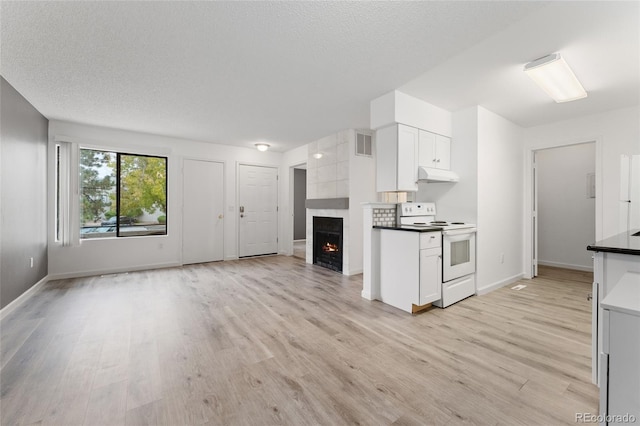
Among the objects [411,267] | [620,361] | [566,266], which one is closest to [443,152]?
[411,267]

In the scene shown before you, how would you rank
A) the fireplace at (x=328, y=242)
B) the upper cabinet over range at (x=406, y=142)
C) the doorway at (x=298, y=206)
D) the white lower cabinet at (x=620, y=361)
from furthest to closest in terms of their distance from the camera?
the doorway at (x=298, y=206)
the fireplace at (x=328, y=242)
the upper cabinet over range at (x=406, y=142)
the white lower cabinet at (x=620, y=361)

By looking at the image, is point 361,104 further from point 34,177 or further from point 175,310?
point 34,177

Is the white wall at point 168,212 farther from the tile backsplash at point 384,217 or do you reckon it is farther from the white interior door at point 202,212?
the tile backsplash at point 384,217

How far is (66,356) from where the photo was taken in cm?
210

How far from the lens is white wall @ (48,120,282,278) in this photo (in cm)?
439

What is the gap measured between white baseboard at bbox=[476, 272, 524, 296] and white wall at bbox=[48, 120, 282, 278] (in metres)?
4.85

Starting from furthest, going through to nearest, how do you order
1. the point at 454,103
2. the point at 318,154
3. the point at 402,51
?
1. the point at 318,154
2. the point at 454,103
3. the point at 402,51

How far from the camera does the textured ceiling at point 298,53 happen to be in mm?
1932

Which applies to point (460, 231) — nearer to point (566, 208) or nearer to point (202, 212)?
point (566, 208)

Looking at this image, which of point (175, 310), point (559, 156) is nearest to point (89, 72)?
point (175, 310)

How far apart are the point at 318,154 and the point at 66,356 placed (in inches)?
183

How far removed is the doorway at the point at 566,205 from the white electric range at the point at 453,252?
191 cm

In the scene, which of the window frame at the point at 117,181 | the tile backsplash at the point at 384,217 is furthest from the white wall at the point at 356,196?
the window frame at the point at 117,181

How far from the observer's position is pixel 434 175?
3.46 metres
